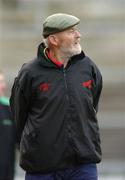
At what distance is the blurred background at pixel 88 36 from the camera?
27797 mm

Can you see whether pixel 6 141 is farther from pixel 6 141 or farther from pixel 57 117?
pixel 57 117

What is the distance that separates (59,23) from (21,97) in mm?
667

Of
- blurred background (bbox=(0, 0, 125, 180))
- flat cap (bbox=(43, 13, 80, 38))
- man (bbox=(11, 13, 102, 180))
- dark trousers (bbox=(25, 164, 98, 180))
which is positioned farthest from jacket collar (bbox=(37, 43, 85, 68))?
blurred background (bbox=(0, 0, 125, 180))

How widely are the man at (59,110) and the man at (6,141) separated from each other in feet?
11.8

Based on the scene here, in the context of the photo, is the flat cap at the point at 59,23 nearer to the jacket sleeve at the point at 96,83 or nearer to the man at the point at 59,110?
the man at the point at 59,110

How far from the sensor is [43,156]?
8312mm

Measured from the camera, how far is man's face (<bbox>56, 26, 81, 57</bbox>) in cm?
845

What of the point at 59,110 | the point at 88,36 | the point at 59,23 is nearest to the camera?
the point at 59,110

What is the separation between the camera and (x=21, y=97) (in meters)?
8.52

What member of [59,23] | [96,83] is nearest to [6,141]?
[96,83]

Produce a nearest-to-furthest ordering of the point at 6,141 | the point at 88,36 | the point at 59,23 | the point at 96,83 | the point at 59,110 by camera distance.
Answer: the point at 59,110 → the point at 59,23 → the point at 96,83 → the point at 6,141 → the point at 88,36

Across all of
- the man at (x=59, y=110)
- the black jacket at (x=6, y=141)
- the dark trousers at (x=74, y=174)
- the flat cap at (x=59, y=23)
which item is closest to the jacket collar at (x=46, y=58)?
the man at (x=59, y=110)

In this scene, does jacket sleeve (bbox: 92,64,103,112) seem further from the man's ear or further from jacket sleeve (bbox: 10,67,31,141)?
jacket sleeve (bbox: 10,67,31,141)

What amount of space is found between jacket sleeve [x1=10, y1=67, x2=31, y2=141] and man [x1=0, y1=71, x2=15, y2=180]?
3.46 metres
